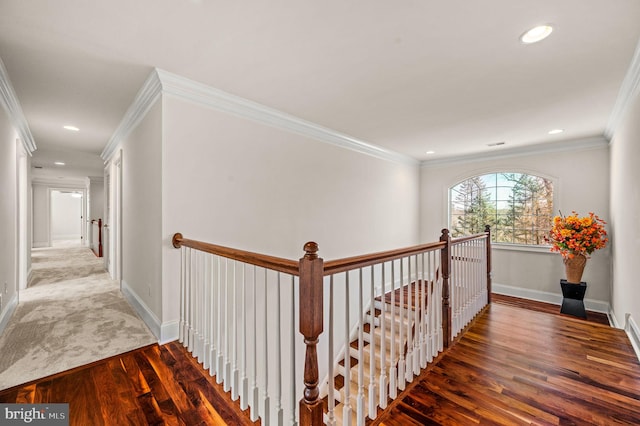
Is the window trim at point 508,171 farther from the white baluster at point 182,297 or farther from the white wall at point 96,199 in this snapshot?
the white wall at point 96,199

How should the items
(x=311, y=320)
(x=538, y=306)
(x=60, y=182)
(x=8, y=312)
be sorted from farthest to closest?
(x=60, y=182) → (x=538, y=306) → (x=8, y=312) → (x=311, y=320)

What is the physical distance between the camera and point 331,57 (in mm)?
2074

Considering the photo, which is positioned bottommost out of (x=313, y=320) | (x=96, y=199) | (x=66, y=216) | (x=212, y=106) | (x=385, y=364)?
(x=385, y=364)

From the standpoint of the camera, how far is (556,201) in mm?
4547

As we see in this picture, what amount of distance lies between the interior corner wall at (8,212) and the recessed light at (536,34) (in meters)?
4.29

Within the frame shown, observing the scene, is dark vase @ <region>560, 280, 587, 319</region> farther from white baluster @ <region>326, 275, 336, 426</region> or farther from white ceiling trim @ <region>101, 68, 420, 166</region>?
white baluster @ <region>326, 275, 336, 426</region>

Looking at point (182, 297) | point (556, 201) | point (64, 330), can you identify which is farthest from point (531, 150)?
point (64, 330)

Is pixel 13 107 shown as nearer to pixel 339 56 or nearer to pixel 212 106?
pixel 212 106

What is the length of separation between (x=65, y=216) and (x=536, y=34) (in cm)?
1590

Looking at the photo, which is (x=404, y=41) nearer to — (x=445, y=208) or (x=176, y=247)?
(x=176, y=247)

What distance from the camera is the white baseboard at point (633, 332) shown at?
2.31 metres

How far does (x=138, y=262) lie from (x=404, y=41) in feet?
10.7

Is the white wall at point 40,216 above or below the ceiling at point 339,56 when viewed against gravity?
below

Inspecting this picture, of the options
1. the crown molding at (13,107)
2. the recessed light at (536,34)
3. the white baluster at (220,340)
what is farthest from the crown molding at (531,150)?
the crown molding at (13,107)
